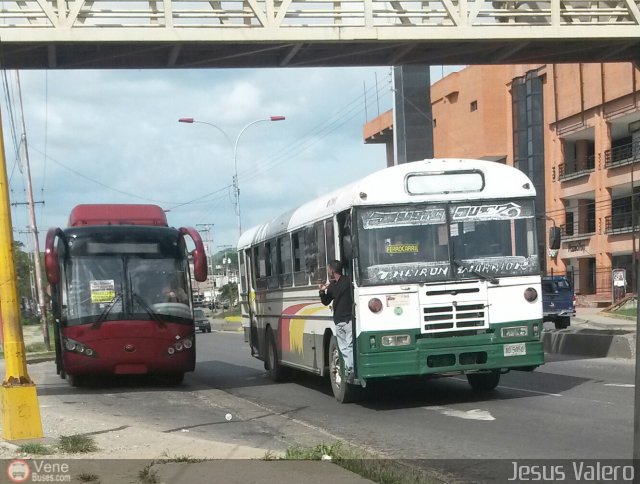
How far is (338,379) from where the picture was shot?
524 inches

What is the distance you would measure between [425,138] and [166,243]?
41.9m

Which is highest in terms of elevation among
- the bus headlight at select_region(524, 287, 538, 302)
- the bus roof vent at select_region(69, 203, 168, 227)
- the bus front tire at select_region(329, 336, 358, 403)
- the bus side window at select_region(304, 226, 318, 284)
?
the bus roof vent at select_region(69, 203, 168, 227)

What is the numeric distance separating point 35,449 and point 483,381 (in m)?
7.33

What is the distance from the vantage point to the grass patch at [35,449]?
8.45 m

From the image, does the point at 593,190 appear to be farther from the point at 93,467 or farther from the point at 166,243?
the point at 93,467

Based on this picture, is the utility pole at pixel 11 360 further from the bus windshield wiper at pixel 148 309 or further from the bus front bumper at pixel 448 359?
the bus windshield wiper at pixel 148 309

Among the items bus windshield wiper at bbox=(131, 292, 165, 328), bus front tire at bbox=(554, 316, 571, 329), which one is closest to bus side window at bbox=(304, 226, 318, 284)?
bus windshield wiper at bbox=(131, 292, 165, 328)

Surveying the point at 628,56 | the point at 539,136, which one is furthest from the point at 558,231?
the point at 539,136

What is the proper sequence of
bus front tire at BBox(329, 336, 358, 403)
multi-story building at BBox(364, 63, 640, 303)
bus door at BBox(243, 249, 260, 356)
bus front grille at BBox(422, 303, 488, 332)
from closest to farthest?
1. bus front grille at BBox(422, 303, 488, 332)
2. bus front tire at BBox(329, 336, 358, 403)
3. bus door at BBox(243, 249, 260, 356)
4. multi-story building at BBox(364, 63, 640, 303)

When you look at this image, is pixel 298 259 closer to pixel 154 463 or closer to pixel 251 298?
pixel 251 298

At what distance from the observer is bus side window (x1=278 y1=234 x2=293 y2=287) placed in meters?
15.9

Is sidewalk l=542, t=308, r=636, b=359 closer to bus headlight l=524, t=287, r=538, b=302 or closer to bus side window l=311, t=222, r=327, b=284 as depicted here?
bus headlight l=524, t=287, r=538, b=302

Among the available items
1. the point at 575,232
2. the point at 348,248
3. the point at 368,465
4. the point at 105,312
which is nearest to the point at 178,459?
the point at 368,465

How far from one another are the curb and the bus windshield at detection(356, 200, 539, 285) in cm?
724
